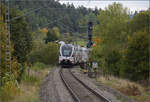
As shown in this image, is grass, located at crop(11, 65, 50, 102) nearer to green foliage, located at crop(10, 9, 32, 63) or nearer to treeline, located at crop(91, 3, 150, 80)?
green foliage, located at crop(10, 9, 32, 63)

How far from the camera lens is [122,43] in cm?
4272

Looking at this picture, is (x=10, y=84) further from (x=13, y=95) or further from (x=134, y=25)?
(x=134, y=25)

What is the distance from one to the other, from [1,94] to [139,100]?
7309 mm

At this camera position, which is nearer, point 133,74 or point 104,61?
point 133,74

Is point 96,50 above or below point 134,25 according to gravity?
below

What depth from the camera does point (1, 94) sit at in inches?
544

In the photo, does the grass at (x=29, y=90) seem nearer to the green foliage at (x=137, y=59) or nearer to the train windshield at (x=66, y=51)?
the green foliage at (x=137, y=59)

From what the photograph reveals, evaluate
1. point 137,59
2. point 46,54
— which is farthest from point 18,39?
point 46,54

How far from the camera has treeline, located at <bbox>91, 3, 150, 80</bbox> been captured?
26094 millimetres

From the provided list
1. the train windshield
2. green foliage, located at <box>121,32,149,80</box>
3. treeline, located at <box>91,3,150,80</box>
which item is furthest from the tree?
green foliage, located at <box>121,32,149,80</box>

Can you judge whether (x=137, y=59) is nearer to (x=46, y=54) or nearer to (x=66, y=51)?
(x=66, y=51)

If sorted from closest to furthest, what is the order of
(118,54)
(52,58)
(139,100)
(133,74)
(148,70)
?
(139,100), (148,70), (133,74), (118,54), (52,58)

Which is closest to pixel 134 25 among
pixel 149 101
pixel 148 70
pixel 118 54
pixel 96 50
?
pixel 118 54

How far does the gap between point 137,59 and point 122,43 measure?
16771 millimetres
